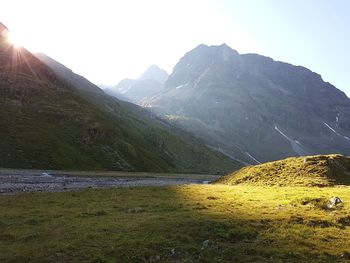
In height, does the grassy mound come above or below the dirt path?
above

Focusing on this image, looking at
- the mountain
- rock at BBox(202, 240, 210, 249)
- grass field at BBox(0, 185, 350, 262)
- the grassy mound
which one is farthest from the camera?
the mountain

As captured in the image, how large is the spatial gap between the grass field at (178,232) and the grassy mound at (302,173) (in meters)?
25.1

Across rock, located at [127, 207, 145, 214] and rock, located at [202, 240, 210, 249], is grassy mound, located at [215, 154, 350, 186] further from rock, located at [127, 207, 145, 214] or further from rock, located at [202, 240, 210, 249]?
rock, located at [202, 240, 210, 249]

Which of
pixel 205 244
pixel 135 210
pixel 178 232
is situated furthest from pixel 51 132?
pixel 205 244

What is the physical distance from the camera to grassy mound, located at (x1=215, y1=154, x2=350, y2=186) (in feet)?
215

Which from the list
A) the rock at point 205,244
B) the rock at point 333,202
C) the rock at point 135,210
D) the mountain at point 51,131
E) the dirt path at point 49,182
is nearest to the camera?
the rock at point 205,244

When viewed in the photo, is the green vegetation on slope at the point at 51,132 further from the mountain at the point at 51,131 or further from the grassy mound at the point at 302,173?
the grassy mound at the point at 302,173

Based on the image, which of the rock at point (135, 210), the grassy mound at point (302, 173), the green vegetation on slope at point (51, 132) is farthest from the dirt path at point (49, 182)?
the green vegetation on slope at point (51, 132)

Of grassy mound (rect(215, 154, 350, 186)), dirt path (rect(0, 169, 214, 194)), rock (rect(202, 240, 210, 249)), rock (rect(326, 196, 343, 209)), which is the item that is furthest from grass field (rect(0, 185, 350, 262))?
grassy mound (rect(215, 154, 350, 186))

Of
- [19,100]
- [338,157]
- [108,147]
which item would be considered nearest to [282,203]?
[338,157]

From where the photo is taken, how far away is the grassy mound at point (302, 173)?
65500 mm

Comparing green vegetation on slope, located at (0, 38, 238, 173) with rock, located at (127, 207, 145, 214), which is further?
green vegetation on slope, located at (0, 38, 238, 173)

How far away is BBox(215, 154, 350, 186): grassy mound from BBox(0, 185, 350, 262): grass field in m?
25.1

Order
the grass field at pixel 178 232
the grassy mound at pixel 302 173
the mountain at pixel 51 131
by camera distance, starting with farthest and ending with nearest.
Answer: the mountain at pixel 51 131 < the grassy mound at pixel 302 173 < the grass field at pixel 178 232
